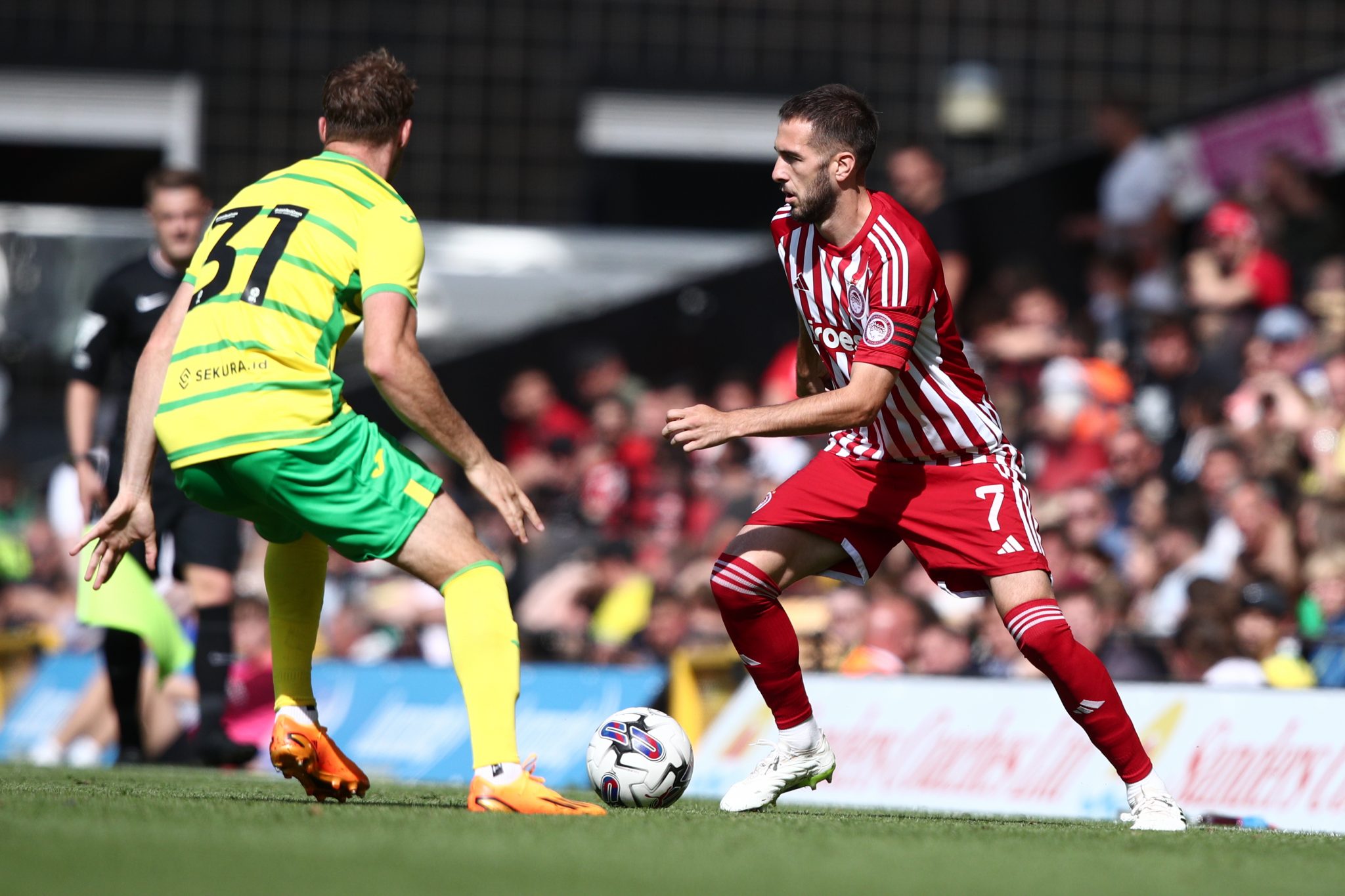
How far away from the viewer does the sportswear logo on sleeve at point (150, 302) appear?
317 inches

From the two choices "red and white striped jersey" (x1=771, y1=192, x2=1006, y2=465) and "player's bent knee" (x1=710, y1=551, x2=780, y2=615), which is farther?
"player's bent knee" (x1=710, y1=551, x2=780, y2=615)

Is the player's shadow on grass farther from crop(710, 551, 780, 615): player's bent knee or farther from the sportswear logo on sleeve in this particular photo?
the sportswear logo on sleeve

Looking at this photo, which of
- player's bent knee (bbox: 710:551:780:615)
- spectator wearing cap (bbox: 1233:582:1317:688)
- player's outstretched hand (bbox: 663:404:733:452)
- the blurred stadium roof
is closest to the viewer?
player's outstretched hand (bbox: 663:404:733:452)

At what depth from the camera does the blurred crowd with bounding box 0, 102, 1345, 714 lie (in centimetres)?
949

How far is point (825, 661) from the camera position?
9.64 m

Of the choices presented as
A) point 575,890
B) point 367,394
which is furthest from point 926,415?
point 367,394

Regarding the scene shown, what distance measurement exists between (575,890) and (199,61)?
45.9ft

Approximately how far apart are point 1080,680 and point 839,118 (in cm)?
185

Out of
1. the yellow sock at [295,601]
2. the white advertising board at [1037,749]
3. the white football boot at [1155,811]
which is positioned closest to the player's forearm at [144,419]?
the yellow sock at [295,601]

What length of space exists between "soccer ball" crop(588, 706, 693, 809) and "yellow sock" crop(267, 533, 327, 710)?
97 cm

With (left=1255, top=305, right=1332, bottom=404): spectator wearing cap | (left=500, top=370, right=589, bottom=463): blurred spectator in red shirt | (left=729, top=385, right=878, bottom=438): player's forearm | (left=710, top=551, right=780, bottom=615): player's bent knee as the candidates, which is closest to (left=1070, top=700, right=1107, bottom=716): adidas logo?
(left=710, top=551, right=780, bottom=615): player's bent knee

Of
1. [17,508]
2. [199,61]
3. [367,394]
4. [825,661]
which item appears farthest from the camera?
[199,61]

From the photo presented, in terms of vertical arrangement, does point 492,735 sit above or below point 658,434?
above

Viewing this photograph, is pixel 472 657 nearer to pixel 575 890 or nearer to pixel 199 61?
pixel 575 890
